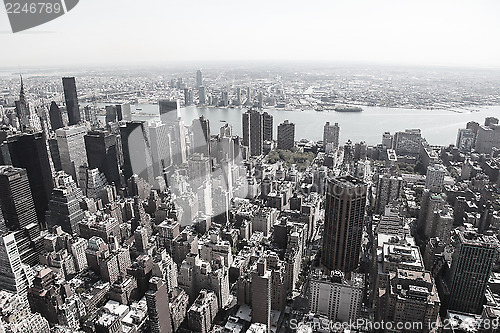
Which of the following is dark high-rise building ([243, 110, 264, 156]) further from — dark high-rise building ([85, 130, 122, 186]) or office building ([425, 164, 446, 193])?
office building ([425, 164, 446, 193])

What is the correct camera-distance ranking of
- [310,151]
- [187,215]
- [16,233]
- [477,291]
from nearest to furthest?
[477,291], [16,233], [187,215], [310,151]

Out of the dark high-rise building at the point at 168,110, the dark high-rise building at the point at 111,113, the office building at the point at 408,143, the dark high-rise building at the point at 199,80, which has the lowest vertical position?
the office building at the point at 408,143

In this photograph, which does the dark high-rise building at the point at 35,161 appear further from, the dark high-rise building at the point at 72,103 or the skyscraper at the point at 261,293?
the dark high-rise building at the point at 72,103

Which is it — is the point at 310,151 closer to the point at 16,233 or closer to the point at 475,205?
the point at 475,205

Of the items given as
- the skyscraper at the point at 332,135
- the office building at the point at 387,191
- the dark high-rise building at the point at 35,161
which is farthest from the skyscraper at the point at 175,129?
the office building at the point at 387,191

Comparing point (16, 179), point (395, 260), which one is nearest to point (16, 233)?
point (16, 179)

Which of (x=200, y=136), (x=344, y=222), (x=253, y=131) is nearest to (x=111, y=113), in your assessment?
(x=200, y=136)

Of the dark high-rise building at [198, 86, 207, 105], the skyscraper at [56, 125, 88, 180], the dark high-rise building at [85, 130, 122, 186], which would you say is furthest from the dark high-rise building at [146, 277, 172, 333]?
the dark high-rise building at [198, 86, 207, 105]
